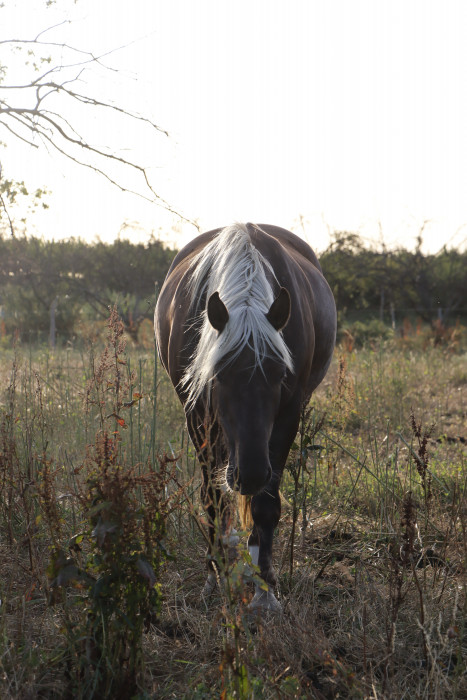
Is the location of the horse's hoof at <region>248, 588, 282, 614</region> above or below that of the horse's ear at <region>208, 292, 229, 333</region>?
below

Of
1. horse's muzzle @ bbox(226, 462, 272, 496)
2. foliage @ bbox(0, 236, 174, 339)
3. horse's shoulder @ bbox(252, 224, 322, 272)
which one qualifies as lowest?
horse's muzzle @ bbox(226, 462, 272, 496)

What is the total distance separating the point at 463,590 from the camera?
8.21ft

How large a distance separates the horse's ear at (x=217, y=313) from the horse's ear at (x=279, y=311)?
0.19 metres

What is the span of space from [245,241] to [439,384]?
529 cm

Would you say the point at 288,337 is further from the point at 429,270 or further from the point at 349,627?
the point at 429,270

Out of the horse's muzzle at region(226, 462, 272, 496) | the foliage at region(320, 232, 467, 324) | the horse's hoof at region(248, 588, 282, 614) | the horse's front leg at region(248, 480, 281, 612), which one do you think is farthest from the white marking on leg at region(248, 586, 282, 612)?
the foliage at region(320, 232, 467, 324)

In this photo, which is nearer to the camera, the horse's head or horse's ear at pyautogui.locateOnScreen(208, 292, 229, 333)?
the horse's head

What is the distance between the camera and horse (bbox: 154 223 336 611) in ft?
7.94

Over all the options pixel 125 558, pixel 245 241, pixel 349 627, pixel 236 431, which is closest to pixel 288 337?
pixel 245 241

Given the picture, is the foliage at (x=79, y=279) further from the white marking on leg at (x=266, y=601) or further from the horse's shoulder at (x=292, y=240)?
the white marking on leg at (x=266, y=601)

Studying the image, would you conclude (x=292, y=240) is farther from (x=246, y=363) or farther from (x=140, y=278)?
(x=140, y=278)

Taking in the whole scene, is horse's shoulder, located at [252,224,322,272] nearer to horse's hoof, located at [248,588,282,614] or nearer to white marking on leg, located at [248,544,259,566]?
white marking on leg, located at [248,544,259,566]

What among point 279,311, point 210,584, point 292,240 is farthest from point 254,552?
point 292,240

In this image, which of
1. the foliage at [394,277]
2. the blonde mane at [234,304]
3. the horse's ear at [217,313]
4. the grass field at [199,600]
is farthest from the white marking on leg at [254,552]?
the foliage at [394,277]
